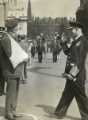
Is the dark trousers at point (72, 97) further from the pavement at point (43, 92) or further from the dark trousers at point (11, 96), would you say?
the dark trousers at point (11, 96)

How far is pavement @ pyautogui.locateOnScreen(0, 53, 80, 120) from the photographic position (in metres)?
2.12

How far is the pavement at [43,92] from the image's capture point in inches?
83.6

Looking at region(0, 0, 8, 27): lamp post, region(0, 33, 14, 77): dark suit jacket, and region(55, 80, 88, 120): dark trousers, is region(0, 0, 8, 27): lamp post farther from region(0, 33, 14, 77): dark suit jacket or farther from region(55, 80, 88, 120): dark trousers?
region(55, 80, 88, 120): dark trousers

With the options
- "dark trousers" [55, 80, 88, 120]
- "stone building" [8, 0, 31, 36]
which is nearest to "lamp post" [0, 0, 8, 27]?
"stone building" [8, 0, 31, 36]

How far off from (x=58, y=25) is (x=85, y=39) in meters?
0.12

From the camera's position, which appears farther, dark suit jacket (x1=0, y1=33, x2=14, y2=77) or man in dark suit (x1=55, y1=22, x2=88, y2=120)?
dark suit jacket (x1=0, y1=33, x2=14, y2=77)

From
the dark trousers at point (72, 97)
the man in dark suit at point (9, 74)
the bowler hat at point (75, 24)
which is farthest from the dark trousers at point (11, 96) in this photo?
the bowler hat at point (75, 24)

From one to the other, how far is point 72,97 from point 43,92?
0.35 feet

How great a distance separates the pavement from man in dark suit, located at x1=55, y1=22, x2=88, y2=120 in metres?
0.02

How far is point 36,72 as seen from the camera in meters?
2.16

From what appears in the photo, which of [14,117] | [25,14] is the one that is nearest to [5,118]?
[14,117]

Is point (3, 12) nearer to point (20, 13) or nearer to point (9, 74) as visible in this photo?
point (20, 13)

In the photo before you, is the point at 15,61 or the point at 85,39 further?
the point at 15,61

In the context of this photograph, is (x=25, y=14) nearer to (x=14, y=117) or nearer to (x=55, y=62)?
(x=55, y=62)
